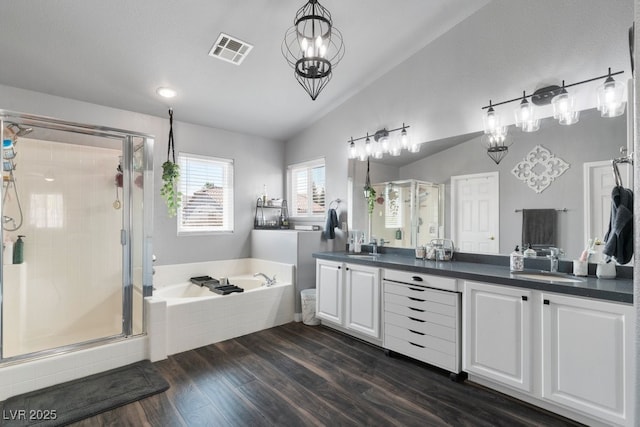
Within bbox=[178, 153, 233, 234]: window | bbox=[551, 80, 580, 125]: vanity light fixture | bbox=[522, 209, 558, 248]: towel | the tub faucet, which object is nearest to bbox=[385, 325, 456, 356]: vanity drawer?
bbox=[522, 209, 558, 248]: towel

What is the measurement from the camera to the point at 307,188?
4.72 m

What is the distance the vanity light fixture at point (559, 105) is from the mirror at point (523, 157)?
65mm

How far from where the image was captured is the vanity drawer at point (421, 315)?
2477mm

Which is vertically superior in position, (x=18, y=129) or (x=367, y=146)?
(x=367, y=146)

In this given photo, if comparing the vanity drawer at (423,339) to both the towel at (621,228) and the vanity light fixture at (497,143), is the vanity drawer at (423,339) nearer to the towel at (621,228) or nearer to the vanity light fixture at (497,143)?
the towel at (621,228)

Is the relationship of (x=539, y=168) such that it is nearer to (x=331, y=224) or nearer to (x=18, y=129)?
(x=331, y=224)

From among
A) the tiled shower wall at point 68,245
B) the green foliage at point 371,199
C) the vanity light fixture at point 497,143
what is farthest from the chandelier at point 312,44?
the tiled shower wall at point 68,245

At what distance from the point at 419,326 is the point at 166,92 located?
3466mm

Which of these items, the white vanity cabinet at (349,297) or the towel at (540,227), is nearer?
the towel at (540,227)

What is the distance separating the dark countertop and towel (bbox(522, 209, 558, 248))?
0.32 meters

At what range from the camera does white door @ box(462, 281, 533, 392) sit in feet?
6.82

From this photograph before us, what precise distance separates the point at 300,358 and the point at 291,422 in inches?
35.7

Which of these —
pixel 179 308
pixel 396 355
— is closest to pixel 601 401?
pixel 396 355

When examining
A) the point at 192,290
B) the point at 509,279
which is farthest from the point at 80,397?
the point at 509,279
